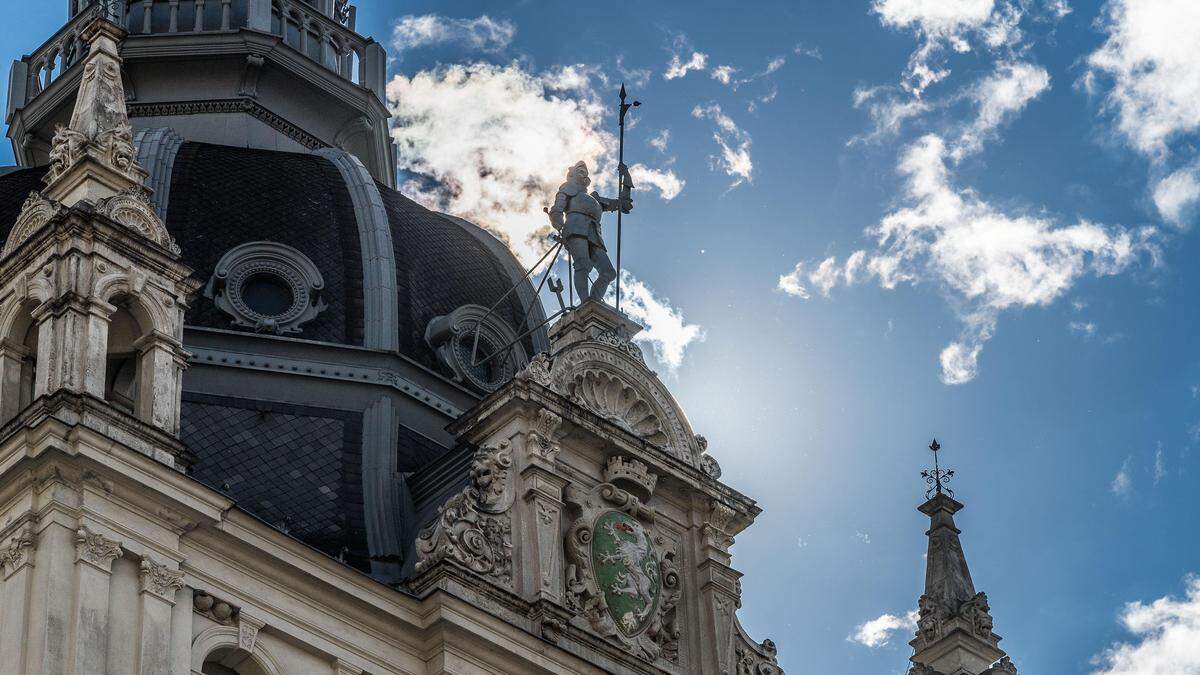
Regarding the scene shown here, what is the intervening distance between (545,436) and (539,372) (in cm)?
85

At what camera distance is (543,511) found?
1374 inches

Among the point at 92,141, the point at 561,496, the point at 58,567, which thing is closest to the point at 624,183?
the point at 561,496

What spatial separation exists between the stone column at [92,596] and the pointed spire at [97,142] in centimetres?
494

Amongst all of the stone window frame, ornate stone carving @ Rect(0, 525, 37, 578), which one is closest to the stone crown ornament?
the stone window frame

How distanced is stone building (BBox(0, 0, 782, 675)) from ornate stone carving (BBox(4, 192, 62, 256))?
77 mm

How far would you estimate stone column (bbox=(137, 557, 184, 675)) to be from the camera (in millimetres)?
29094

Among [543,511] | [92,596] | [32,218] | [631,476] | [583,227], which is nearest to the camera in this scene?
[92,596]

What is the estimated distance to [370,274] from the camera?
3994 cm

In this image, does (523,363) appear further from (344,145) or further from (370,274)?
(344,145)

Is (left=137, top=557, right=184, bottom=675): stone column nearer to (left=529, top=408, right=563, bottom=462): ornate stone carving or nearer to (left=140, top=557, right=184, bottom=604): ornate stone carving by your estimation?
(left=140, top=557, right=184, bottom=604): ornate stone carving

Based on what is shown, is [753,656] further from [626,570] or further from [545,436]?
[545,436]

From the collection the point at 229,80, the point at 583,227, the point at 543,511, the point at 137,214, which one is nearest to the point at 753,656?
the point at 543,511

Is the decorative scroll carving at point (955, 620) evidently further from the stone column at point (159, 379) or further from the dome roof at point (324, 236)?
the stone column at point (159, 379)

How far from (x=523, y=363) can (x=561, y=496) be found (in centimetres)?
591
